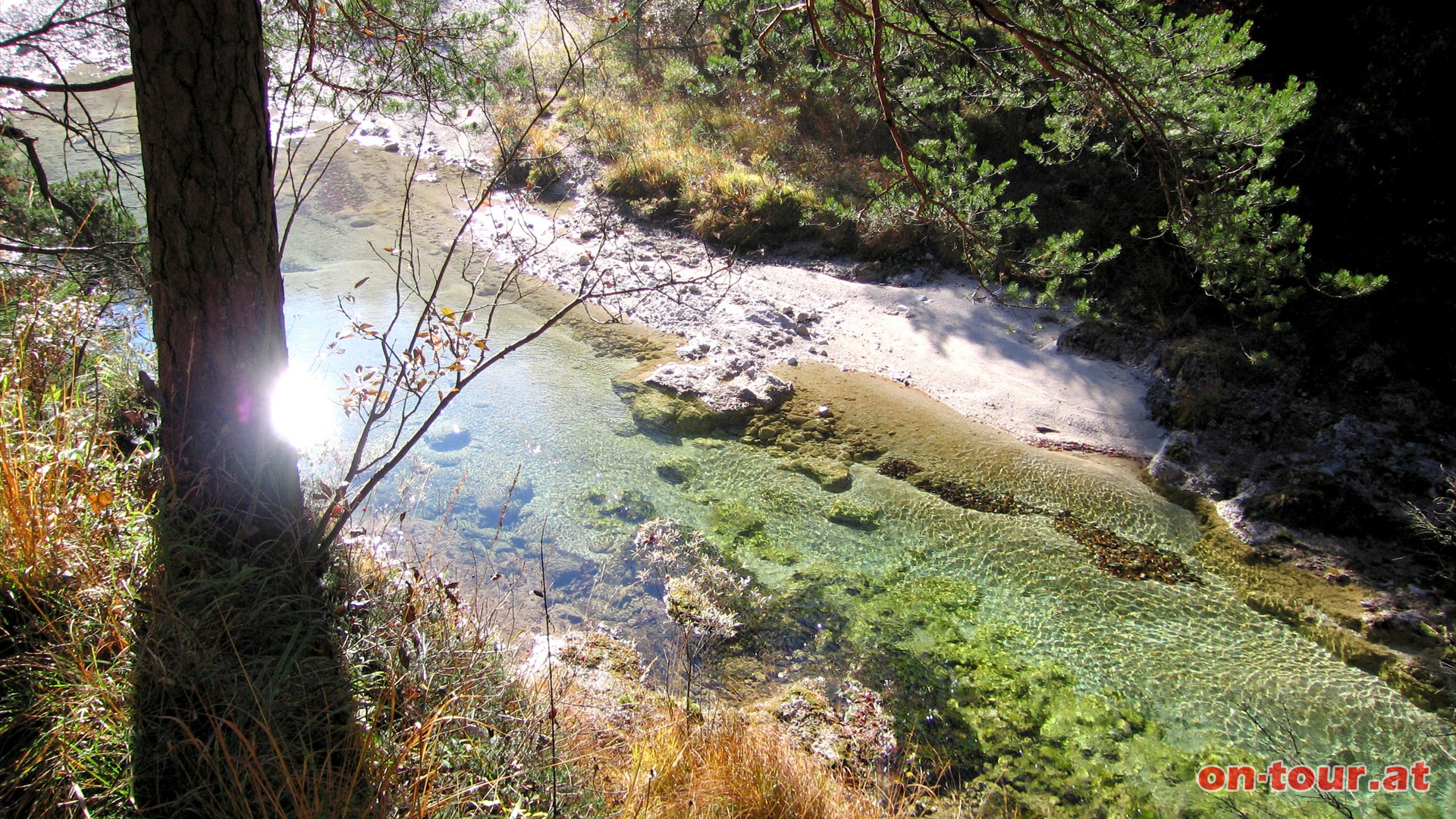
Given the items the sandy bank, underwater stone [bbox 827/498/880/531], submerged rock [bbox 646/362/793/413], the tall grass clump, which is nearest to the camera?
the tall grass clump

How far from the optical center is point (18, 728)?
1885mm

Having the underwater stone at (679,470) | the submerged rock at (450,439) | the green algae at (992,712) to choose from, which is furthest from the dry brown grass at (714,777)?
the submerged rock at (450,439)

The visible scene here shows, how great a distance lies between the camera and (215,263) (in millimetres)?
2506

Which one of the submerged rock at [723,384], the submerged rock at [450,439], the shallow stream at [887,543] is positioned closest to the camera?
the shallow stream at [887,543]


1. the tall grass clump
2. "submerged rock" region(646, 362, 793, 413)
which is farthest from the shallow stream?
the tall grass clump

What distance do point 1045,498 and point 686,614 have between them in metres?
3.05

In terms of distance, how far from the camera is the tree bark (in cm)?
229

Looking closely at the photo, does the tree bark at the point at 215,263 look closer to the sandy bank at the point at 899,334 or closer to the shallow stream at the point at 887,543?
the shallow stream at the point at 887,543

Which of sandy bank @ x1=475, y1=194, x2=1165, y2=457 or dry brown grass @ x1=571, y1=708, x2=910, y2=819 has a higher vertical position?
sandy bank @ x1=475, y1=194, x2=1165, y2=457

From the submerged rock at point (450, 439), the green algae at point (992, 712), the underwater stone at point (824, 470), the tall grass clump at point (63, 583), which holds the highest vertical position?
the tall grass clump at point (63, 583)

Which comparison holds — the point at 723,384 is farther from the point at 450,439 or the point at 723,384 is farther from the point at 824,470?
the point at 450,439

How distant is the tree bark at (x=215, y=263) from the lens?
2.29 meters

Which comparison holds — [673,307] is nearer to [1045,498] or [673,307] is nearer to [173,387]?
[1045,498]

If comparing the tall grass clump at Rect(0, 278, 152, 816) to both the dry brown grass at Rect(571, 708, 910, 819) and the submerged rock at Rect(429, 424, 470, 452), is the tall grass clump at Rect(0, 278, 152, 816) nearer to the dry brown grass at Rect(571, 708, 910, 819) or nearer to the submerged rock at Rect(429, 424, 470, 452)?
the dry brown grass at Rect(571, 708, 910, 819)
